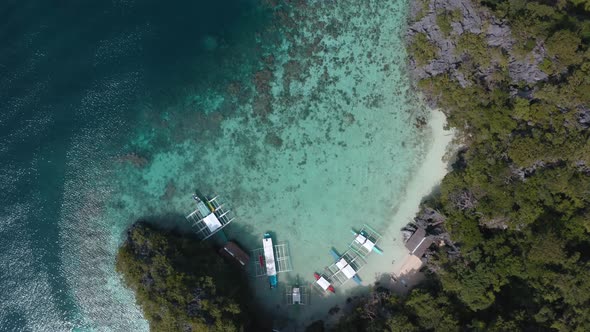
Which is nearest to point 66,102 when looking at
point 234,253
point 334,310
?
point 234,253

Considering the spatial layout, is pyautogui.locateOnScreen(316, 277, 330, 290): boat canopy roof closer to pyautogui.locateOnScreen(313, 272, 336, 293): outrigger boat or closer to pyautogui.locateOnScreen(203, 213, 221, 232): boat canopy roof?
pyautogui.locateOnScreen(313, 272, 336, 293): outrigger boat

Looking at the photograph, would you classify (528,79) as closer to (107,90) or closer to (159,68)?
(159,68)

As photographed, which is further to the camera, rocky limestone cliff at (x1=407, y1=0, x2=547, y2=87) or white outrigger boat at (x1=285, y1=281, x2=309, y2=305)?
white outrigger boat at (x1=285, y1=281, x2=309, y2=305)

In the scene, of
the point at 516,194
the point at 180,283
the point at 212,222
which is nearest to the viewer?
the point at 516,194

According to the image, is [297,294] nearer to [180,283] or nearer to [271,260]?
[271,260]

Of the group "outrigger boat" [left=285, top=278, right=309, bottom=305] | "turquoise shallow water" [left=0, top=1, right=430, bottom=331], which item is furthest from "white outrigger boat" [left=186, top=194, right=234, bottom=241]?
"outrigger boat" [left=285, top=278, right=309, bottom=305]

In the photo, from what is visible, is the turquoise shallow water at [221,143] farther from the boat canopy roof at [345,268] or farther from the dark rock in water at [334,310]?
the boat canopy roof at [345,268]

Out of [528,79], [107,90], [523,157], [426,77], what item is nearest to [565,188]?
[523,157]

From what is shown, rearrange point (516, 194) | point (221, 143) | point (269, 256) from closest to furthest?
point (516, 194) → point (269, 256) → point (221, 143)
